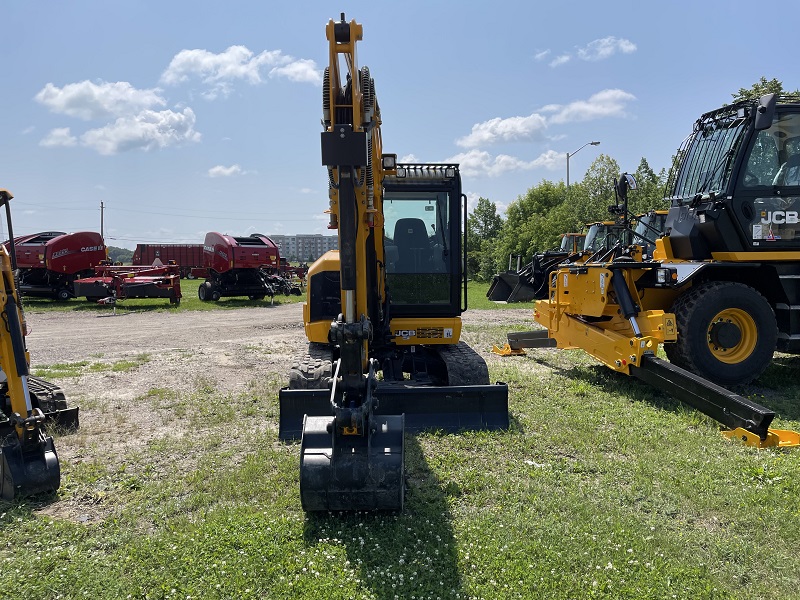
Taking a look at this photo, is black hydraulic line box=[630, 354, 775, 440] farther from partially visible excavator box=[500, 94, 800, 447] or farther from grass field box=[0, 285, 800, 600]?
grass field box=[0, 285, 800, 600]

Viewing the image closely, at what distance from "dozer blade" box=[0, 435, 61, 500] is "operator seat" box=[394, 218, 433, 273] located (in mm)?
3722

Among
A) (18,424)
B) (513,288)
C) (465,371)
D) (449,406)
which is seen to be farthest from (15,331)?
(513,288)

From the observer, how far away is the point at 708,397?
5.53m

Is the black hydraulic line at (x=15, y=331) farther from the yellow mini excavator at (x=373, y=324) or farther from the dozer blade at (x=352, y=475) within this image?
the dozer blade at (x=352, y=475)

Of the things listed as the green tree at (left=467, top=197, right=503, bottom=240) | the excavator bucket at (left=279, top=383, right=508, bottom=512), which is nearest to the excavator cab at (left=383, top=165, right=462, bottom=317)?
the excavator bucket at (left=279, top=383, right=508, bottom=512)

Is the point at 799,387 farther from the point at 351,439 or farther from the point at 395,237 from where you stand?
the point at 351,439

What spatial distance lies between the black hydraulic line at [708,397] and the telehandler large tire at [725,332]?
0.71 metres

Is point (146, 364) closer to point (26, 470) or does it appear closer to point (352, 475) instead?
point (26, 470)

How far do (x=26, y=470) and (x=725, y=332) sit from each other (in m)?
7.08

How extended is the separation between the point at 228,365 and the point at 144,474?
15.8ft

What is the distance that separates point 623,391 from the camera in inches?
283

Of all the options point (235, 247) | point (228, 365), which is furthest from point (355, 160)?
point (235, 247)

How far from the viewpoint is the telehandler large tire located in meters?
6.77

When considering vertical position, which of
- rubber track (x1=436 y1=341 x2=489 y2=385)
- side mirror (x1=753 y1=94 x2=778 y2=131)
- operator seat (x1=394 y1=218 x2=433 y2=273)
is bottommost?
rubber track (x1=436 y1=341 x2=489 y2=385)
